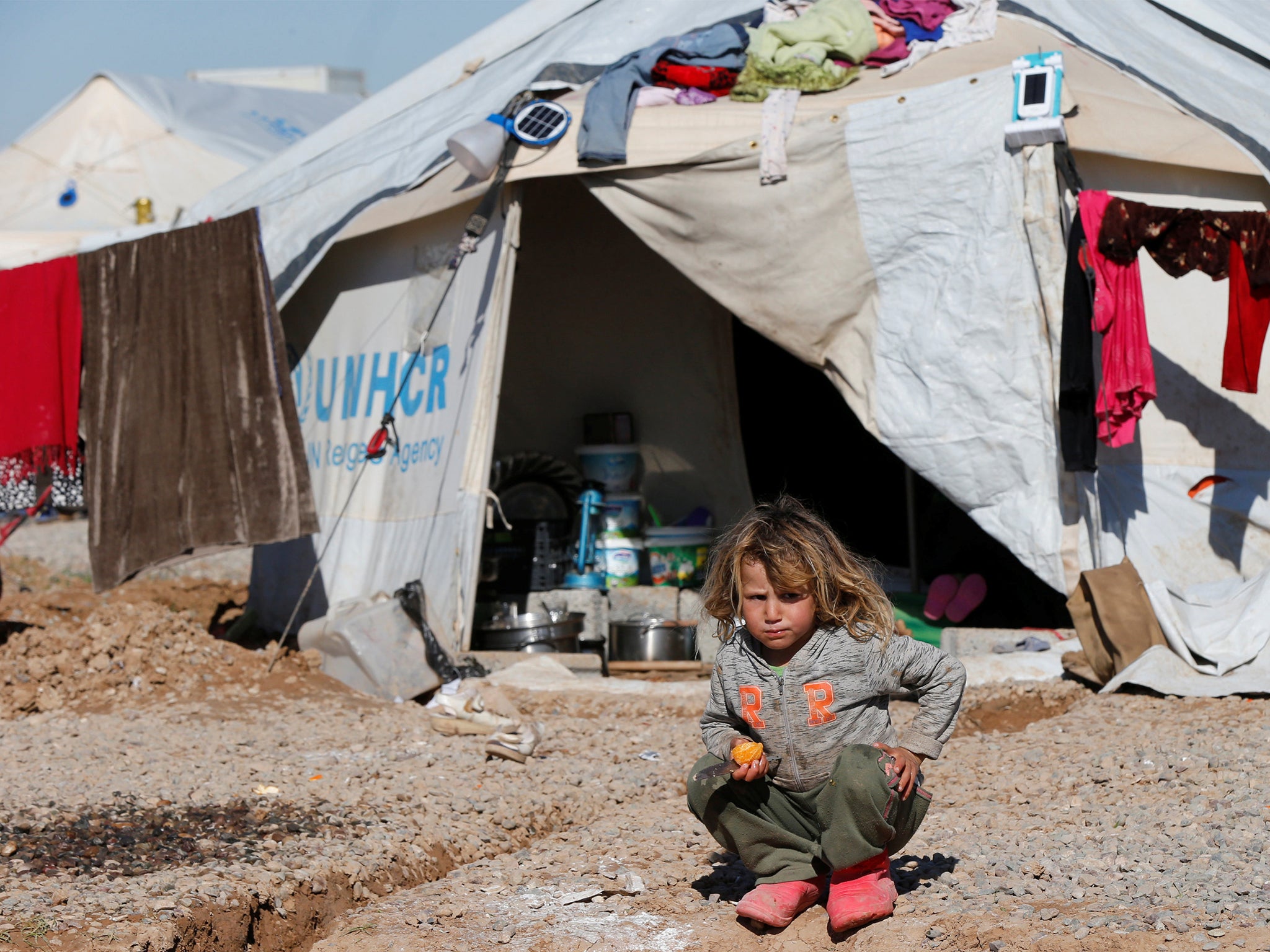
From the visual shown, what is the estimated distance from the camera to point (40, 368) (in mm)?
5633

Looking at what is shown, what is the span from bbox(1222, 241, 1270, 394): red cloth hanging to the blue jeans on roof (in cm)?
222

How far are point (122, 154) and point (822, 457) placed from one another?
737cm

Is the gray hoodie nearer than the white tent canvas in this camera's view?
Yes

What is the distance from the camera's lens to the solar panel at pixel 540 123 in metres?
5.32

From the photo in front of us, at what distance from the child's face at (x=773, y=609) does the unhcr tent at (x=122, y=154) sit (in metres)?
9.49

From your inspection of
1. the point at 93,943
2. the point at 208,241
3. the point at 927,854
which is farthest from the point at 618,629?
the point at 93,943

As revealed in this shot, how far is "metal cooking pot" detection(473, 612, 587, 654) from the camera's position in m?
5.90

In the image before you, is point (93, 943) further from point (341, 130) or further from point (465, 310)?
point (341, 130)

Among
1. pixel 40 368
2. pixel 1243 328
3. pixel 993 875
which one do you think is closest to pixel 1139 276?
pixel 1243 328

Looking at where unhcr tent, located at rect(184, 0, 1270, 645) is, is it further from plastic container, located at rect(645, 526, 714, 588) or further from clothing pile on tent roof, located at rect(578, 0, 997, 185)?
plastic container, located at rect(645, 526, 714, 588)

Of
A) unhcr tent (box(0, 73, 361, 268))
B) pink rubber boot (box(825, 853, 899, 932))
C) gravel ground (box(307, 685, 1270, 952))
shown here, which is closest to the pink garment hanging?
gravel ground (box(307, 685, 1270, 952))

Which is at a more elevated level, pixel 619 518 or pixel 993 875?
pixel 619 518

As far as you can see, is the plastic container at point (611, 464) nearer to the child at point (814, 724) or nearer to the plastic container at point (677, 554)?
the plastic container at point (677, 554)

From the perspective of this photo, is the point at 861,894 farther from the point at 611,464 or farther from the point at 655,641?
the point at 611,464
